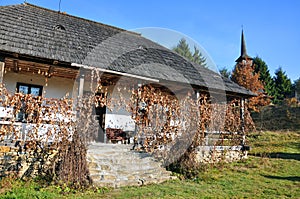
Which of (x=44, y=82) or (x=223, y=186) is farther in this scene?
(x=44, y=82)

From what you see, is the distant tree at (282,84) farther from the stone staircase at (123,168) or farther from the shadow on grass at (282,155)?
the stone staircase at (123,168)

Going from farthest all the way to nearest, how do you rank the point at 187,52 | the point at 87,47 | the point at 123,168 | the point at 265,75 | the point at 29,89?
1. the point at 187,52
2. the point at 265,75
3. the point at 87,47
4. the point at 29,89
5. the point at 123,168

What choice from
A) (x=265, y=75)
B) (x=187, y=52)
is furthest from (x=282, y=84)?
(x=187, y=52)

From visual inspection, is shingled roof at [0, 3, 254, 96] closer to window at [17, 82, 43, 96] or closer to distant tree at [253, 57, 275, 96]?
window at [17, 82, 43, 96]

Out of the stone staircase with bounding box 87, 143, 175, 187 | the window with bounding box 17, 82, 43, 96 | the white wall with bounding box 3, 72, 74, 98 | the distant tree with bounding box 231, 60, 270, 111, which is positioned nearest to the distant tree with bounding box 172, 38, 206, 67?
the distant tree with bounding box 231, 60, 270, 111

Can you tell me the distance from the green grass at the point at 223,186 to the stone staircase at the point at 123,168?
31 centimetres

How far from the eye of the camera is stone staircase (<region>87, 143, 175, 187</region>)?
20.7 feet

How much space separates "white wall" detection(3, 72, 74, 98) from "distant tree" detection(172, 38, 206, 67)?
3232 cm

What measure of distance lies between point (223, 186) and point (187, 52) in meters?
37.7

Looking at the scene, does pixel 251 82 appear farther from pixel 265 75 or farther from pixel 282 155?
pixel 282 155

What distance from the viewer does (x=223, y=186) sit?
266 inches

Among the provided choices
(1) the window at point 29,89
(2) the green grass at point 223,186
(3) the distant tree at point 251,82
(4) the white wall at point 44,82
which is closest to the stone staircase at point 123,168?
(2) the green grass at point 223,186

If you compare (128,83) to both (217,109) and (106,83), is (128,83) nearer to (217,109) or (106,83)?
(106,83)

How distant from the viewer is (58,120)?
6582mm
